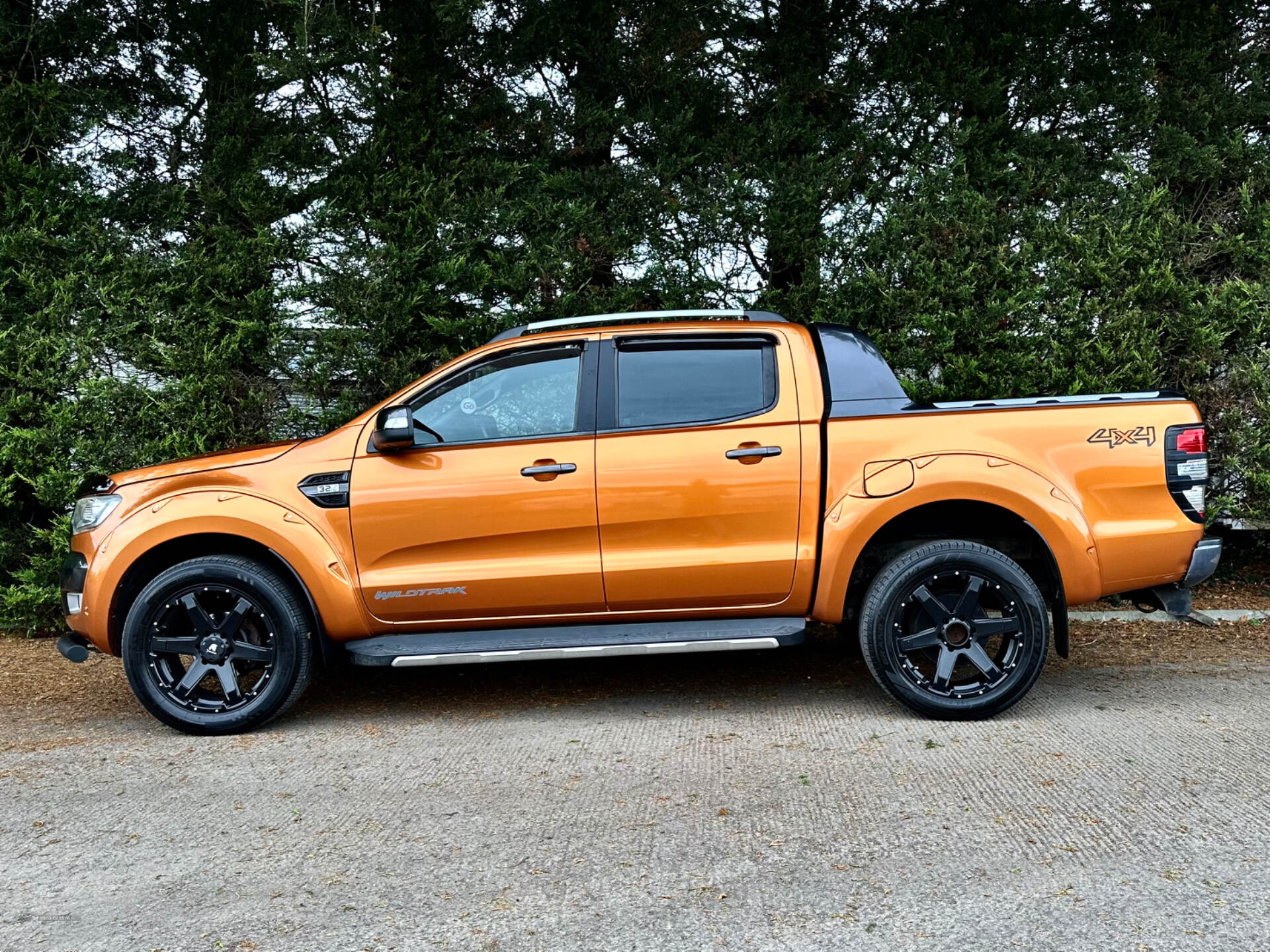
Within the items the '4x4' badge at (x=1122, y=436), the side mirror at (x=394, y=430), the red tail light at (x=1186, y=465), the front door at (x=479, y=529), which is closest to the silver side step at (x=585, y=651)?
the front door at (x=479, y=529)

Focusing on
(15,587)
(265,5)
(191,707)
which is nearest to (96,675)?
(15,587)

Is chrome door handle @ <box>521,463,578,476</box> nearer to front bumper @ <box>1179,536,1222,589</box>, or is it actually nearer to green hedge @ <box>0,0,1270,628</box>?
green hedge @ <box>0,0,1270,628</box>

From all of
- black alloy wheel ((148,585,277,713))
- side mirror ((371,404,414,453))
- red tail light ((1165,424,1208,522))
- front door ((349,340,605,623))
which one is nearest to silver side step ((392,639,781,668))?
front door ((349,340,605,623))

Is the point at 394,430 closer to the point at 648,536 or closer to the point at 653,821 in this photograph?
the point at 648,536

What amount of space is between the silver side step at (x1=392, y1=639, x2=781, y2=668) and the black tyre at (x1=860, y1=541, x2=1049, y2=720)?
1.76ft

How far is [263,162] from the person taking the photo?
7.46 meters

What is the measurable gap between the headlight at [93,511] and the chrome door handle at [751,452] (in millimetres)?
3116

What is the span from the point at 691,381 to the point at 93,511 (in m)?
3.14

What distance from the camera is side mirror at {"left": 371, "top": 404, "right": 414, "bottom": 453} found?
502cm

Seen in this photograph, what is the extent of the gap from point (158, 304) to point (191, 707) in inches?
133

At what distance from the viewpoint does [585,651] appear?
499cm

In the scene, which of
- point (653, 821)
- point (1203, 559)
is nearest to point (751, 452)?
point (653, 821)

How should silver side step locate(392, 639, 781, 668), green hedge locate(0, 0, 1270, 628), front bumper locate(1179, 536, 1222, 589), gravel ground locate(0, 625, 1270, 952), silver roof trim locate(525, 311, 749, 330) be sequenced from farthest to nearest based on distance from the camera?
green hedge locate(0, 0, 1270, 628) → silver roof trim locate(525, 311, 749, 330) → front bumper locate(1179, 536, 1222, 589) → silver side step locate(392, 639, 781, 668) → gravel ground locate(0, 625, 1270, 952)

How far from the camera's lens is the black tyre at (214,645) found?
16.7 feet
